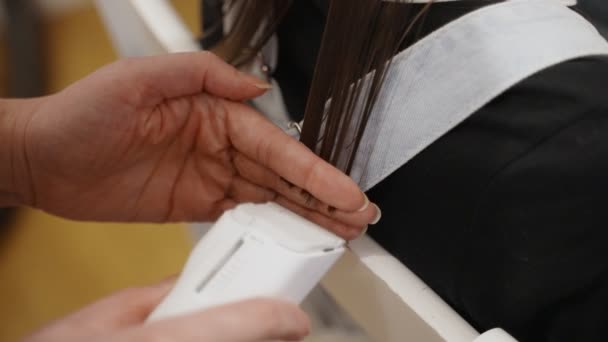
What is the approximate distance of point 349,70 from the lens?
35 cm

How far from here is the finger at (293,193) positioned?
1.20ft

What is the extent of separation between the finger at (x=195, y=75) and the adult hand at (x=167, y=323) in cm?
17

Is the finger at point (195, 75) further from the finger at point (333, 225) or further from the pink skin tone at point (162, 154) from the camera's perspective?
the finger at point (333, 225)

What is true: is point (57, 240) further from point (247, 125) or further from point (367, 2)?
point (367, 2)

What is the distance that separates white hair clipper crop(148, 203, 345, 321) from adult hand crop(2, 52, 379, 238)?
0.15 feet

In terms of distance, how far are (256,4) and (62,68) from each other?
1020 mm

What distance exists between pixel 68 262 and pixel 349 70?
0.84 meters

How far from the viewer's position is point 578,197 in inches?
11.8

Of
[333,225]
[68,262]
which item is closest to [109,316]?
[333,225]

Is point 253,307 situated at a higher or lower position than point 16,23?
higher

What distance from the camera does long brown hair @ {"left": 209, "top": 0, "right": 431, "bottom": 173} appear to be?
34 cm

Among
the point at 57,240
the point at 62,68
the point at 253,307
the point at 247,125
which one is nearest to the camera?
the point at 253,307

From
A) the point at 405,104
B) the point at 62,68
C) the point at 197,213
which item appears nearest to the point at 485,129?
the point at 405,104

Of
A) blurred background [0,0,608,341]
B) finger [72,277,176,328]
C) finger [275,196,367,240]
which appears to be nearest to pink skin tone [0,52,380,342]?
finger [275,196,367,240]
